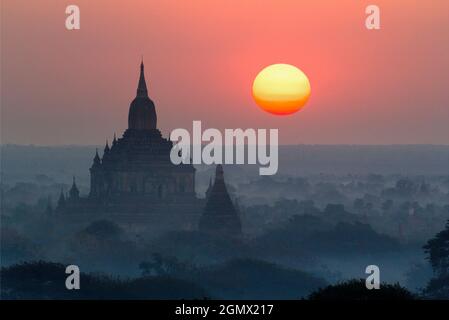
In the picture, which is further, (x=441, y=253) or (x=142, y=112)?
(x=142, y=112)

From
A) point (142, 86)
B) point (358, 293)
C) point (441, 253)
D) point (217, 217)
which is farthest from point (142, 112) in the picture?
point (358, 293)

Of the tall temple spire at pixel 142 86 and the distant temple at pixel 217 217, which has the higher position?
the tall temple spire at pixel 142 86

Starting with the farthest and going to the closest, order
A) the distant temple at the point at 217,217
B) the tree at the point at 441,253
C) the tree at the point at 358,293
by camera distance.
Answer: the distant temple at the point at 217,217, the tree at the point at 441,253, the tree at the point at 358,293

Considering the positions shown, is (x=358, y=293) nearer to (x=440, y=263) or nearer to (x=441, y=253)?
(x=441, y=253)

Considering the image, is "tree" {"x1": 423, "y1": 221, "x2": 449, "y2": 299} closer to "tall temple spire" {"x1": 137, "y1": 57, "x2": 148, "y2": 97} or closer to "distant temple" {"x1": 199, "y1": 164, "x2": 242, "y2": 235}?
"tall temple spire" {"x1": 137, "y1": 57, "x2": 148, "y2": 97}

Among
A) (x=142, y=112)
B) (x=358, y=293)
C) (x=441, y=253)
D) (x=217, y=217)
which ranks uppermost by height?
(x=142, y=112)

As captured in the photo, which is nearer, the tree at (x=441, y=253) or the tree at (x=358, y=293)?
the tree at (x=358, y=293)

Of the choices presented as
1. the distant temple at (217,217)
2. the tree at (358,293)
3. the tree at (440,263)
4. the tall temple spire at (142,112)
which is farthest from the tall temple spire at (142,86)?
the tree at (358,293)

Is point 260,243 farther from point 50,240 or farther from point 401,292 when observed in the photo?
point 401,292

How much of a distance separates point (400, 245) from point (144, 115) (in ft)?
79.8

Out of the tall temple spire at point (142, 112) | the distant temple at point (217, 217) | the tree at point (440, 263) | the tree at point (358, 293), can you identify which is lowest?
the tree at point (358, 293)

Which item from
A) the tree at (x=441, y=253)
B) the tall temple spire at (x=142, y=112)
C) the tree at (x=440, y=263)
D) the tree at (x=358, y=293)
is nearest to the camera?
the tree at (x=358, y=293)

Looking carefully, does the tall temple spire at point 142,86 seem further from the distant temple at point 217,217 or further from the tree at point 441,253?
the tree at point 441,253
